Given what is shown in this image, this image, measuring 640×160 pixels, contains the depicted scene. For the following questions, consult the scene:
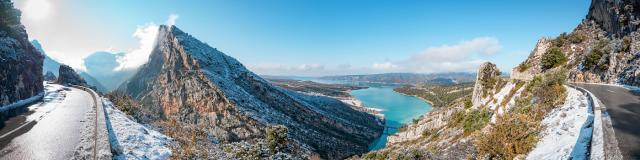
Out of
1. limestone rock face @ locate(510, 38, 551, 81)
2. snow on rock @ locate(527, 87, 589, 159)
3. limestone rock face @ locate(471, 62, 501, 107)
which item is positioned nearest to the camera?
snow on rock @ locate(527, 87, 589, 159)

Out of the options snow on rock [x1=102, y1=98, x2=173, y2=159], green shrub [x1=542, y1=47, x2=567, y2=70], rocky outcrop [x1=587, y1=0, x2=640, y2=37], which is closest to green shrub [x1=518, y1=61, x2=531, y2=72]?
green shrub [x1=542, y1=47, x2=567, y2=70]

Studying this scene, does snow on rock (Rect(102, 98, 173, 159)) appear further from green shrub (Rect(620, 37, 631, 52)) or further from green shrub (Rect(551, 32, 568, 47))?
green shrub (Rect(551, 32, 568, 47))

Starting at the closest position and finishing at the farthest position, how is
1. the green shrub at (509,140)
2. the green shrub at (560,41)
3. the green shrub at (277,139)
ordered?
1. the green shrub at (509,140)
2. the green shrub at (277,139)
3. the green shrub at (560,41)

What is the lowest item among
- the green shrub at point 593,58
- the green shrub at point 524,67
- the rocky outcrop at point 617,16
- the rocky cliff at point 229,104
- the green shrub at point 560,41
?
the rocky cliff at point 229,104

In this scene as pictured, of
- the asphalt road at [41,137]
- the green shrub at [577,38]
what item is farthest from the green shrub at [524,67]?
the asphalt road at [41,137]

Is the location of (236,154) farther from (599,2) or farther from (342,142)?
(342,142)

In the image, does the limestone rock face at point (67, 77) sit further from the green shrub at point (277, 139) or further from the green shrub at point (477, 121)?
the green shrub at point (477, 121)

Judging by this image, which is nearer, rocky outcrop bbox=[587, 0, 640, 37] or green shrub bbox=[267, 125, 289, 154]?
green shrub bbox=[267, 125, 289, 154]
